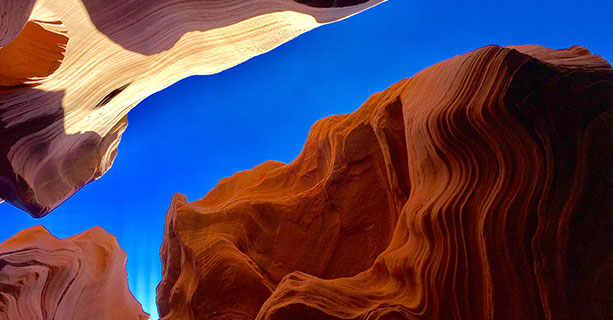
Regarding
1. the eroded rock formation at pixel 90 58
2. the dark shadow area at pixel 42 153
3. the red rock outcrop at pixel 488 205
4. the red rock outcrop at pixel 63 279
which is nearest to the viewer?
the red rock outcrop at pixel 488 205

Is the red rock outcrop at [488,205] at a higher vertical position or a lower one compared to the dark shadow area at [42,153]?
lower

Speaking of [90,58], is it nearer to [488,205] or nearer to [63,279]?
[488,205]

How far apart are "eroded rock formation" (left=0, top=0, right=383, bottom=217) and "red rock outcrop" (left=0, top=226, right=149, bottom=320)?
138 cm

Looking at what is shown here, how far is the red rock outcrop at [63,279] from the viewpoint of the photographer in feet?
14.3

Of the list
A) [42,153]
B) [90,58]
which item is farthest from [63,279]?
[90,58]

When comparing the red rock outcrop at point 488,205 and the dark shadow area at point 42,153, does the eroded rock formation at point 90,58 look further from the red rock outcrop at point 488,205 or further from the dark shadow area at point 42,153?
the red rock outcrop at point 488,205

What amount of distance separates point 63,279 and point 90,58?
3.44 m

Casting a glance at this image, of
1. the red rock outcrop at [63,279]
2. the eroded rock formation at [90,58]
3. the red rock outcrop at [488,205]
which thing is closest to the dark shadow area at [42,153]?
the eroded rock formation at [90,58]

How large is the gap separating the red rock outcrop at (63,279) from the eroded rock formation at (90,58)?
1376 millimetres

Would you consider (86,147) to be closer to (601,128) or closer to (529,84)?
(529,84)

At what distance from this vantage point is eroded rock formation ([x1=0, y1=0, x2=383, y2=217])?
270 cm

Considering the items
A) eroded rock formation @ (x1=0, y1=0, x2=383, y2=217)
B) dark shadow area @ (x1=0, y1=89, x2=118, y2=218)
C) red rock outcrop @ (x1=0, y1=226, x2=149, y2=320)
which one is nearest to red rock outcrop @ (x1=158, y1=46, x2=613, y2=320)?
eroded rock formation @ (x1=0, y1=0, x2=383, y2=217)

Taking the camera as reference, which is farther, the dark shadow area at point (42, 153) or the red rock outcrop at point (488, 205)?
A: the dark shadow area at point (42, 153)

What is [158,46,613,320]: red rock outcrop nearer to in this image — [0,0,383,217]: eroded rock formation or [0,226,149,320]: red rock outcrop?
[0,0,383,217]: eroded rock formation
